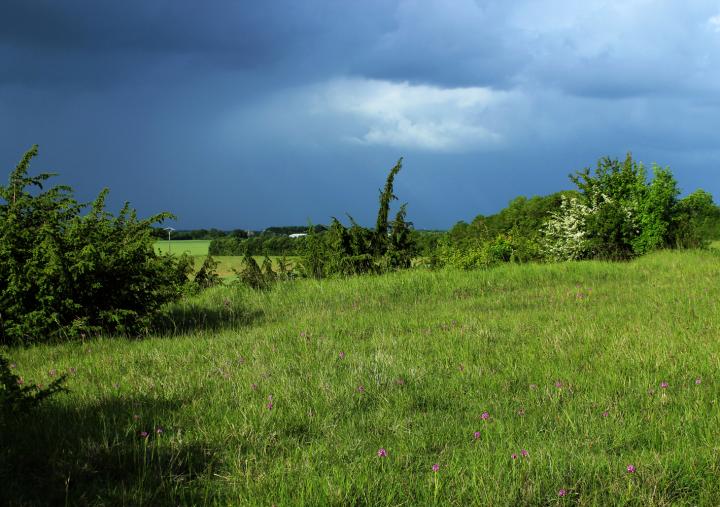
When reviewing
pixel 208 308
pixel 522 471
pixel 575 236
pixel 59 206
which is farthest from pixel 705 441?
pixel 575 236

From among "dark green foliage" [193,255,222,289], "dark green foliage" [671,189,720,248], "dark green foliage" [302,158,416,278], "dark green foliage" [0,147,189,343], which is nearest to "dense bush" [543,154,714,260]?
"dark green foliage" [671,189,720,248]

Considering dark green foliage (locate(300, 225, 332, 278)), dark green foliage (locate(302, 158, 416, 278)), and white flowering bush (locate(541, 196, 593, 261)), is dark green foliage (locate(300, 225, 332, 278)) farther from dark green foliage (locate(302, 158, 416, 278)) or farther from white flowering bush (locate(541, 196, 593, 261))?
white flowering bush (locate(541, 196, 593, 261))

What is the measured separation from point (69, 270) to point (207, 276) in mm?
7867

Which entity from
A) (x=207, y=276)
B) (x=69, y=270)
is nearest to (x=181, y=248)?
(x=207, y=276)

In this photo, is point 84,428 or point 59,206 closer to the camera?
point 84,428

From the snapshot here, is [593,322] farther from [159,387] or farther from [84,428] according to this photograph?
[84,428]

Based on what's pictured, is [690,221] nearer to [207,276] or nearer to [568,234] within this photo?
[568,234]

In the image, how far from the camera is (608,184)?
19.8 m

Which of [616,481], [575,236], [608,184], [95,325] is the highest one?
[608,184]

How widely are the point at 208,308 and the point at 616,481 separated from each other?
8.27 meters

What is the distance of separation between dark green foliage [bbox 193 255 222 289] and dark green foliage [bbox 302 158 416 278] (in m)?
2.72

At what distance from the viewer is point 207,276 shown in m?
15.8

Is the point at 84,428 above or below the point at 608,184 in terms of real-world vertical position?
below

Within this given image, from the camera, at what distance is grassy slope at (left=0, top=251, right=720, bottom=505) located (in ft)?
11.2
